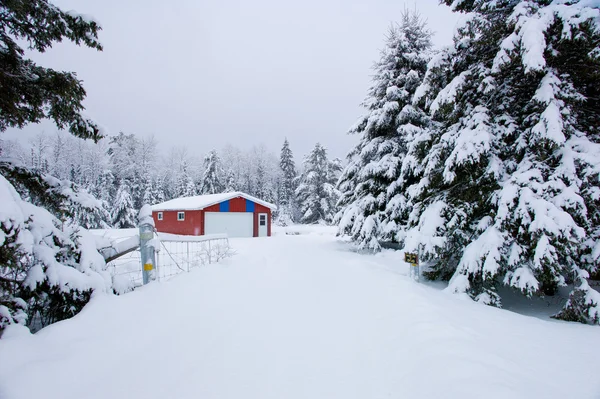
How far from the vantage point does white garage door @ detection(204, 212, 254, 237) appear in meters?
20.7

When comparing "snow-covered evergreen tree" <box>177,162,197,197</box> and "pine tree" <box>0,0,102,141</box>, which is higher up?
"snow-covered evergreen tree" <box>177,162,197,197</box>

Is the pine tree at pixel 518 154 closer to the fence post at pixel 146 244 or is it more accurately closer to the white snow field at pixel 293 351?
the white snow field at pixel 293 351

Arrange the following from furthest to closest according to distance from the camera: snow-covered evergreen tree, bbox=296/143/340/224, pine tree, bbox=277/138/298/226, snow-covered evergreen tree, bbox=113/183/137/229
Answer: pine tree, bbox=277/138/298/226 < snow-covered evergreen tree, bbox=296/143/340/224 < snow-covered evergreen tree, bbox=113/183/137/229

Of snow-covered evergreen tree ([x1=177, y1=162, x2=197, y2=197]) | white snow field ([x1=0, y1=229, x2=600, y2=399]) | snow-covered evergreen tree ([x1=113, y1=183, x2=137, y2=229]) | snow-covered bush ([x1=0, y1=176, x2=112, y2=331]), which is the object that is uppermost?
snow-covered evergreen tree ([x1=177, y1=162, x2=197, y2=197])

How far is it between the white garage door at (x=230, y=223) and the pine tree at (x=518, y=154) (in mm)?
17047

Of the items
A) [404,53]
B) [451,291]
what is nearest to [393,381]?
[451,291]

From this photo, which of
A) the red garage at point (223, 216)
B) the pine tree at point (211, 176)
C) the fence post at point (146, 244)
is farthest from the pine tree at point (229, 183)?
the fence post at point (146, 244)

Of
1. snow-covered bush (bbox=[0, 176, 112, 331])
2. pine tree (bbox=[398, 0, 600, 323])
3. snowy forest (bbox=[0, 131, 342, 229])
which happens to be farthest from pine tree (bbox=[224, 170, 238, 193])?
snow-covered bush (bbox=[0, 176, 112, 331])

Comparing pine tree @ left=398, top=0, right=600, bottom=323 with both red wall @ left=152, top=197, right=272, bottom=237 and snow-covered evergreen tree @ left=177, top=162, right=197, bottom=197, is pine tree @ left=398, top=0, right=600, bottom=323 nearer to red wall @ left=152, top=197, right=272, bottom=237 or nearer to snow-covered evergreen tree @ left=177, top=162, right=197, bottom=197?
red wall @ left=152, top=197, right=272, bottom=237

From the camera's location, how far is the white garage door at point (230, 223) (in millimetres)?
20688

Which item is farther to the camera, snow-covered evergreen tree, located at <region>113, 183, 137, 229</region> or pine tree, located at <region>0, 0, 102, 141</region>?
snow-covered evergreen tree, located at <region>113, 183, 137, 229</region>

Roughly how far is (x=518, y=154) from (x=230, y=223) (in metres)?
19.2

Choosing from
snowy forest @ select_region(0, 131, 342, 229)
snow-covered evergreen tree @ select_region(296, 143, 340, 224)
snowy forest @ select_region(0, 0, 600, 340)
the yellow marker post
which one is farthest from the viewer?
snow-covered evergreen tree @ select_region(296, 143, 340, 224)

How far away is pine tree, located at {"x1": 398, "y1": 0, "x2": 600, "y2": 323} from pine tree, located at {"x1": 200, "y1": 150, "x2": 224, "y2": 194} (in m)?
34.4
